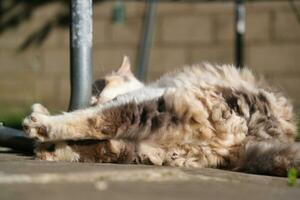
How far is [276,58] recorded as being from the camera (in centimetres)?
1091

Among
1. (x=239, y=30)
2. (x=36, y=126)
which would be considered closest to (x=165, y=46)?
(x=239, y=30)

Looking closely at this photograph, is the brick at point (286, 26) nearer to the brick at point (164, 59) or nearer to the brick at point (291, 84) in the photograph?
the brick at point (291, 84)

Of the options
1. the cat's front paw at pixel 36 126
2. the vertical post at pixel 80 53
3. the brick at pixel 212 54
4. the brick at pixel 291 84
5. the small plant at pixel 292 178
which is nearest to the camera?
the small plant at pixel 292 178

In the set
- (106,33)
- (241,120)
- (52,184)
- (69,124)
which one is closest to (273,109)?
(241,120)

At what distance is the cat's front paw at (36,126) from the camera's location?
4.07 m

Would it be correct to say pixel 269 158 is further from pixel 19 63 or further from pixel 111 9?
pixel 19 63

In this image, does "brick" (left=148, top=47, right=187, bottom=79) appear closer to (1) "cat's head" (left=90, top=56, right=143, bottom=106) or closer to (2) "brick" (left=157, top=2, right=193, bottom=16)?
(2) "brick" (left=157, top=2, right=193, bottom=16)

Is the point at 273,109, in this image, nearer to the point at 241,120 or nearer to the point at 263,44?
the point at 241,120

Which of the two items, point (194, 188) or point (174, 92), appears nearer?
point (194, 188)

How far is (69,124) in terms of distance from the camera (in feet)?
13.5

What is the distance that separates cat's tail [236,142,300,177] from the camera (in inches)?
156

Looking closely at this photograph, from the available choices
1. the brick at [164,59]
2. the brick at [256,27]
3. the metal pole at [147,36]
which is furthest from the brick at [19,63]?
the brick at [256,27]

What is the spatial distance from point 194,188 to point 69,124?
3.18 feet

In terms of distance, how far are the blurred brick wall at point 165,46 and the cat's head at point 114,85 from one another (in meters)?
4.95
